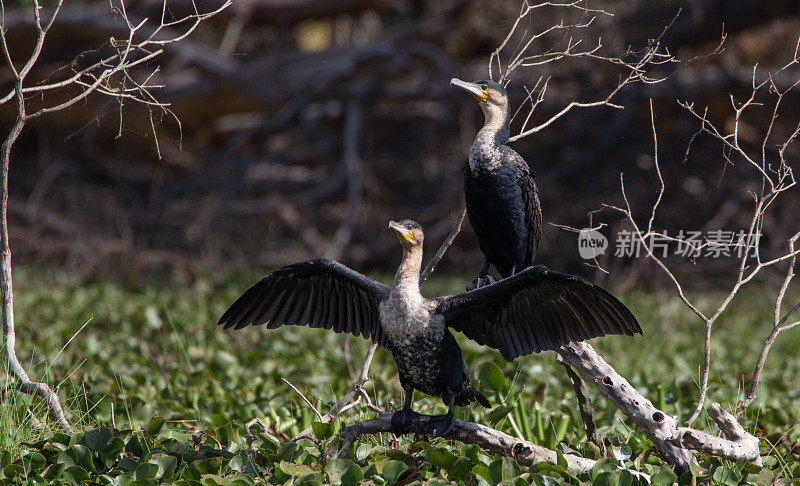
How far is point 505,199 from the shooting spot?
2.86m

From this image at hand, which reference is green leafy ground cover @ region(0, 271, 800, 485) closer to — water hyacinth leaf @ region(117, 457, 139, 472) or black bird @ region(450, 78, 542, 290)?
water hyacinth leaf @ region(117, 457, 139, 472)

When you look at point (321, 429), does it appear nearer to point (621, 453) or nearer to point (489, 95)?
point (621, 453)

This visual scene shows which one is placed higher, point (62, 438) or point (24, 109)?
point (24, 109)

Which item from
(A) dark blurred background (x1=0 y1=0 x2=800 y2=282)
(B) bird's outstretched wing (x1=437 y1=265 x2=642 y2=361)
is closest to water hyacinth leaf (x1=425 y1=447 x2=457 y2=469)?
(B) bird's outstretched wing (x1=437 y1=265 x2=642 y2=361)

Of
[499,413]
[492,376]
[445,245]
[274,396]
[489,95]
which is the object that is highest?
[489,95]

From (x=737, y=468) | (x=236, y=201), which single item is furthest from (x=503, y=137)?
(x=236, y=201)

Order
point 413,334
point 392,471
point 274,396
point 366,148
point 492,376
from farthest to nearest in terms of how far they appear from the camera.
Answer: point 366,148
point 274,396
point 492,376
point 392,471
point 413,334

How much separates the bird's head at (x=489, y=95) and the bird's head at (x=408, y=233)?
574 millimetres

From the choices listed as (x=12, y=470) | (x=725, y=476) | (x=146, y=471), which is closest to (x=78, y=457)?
(x=12, y=470)

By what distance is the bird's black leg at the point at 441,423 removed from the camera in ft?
8.61

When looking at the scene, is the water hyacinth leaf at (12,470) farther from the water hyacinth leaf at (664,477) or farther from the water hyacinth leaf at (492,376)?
the water hyacinth leaf at (664,477)

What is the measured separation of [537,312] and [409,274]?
1.40 feet

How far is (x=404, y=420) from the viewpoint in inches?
104

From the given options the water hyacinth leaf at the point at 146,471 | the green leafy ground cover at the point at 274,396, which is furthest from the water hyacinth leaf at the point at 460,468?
the water hyacinth leaf at the point at 146,471
